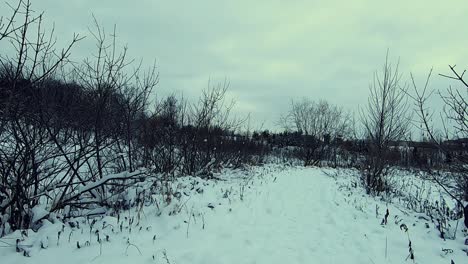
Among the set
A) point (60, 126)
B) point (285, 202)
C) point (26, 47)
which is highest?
point (26, 47)

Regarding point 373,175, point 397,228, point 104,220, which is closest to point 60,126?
point 104,220

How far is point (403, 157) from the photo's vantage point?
25.3m

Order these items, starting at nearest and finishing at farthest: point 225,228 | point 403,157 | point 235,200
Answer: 1. point 225,228
2. point 235,200
3. point 403,157

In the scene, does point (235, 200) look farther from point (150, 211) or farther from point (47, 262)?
point (47, 262)

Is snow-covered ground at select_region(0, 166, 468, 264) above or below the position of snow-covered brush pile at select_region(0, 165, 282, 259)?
below

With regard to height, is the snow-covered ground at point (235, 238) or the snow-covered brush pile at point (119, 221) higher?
the snow-covered brush pile at point (119, 221)

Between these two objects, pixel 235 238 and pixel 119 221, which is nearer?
pixel 235 238

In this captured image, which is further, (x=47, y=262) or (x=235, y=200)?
(x=235, y=200)

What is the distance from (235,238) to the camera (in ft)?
14.5

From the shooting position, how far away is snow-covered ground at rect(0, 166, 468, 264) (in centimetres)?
355

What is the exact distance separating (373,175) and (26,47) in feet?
35.4

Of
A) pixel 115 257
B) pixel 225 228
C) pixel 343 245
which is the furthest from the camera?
pixel 225 228

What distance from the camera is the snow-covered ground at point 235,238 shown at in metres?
3.55

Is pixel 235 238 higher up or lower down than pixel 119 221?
lower down
